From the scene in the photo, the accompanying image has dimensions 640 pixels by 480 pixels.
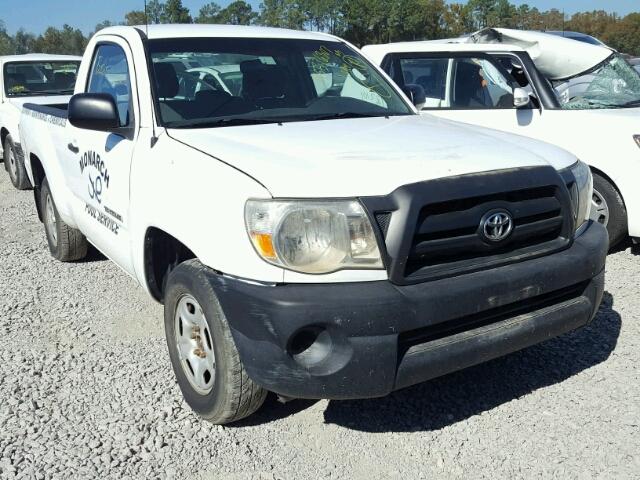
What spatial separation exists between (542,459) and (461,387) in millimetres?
680

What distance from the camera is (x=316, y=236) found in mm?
2629

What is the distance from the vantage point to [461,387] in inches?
140

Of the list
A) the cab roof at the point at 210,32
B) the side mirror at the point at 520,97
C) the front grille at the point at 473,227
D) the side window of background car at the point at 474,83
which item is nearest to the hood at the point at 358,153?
the front grille at the point at 473,227

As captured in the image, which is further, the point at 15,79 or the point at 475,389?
the point at 15,79

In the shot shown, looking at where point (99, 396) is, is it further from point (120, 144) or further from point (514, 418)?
point (514, 418)

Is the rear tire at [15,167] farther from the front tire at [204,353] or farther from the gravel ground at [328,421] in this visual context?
the front tire at [204,353]

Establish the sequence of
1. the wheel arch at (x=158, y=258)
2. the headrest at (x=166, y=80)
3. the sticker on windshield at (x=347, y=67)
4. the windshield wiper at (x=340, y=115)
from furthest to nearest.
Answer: the sticker on windshield at (x=347, y=67) < the windshield wiper at (x=340, y=115) < the headrest at (x=166, y=80) < the wheel arch at (x=158, y=258)

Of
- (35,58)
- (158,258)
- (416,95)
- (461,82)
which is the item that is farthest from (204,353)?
(35,58)

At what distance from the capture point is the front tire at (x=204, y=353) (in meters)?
2.81

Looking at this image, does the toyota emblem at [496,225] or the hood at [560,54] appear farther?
the hood at [560,54]

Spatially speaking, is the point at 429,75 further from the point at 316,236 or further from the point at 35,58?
the point at 35,58

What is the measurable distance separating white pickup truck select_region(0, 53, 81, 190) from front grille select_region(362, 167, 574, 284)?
7261 millimetres

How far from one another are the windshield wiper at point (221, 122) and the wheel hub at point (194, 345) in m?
0.93

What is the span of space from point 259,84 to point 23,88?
21.9 ft
